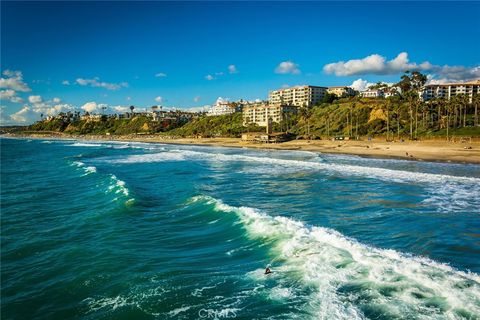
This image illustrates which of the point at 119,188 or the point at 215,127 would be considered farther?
the point at 215,127

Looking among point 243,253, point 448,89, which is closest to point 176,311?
point 243,253

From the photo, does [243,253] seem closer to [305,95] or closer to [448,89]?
[448,89]

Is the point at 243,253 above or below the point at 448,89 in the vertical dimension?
below

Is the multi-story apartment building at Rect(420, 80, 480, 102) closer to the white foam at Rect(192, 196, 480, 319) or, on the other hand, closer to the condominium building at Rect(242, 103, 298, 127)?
the condominium building at Rect(242, 103, 298, 127)

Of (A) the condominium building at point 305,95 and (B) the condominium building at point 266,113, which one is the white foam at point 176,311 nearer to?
(B) the condominium building at point 266,113

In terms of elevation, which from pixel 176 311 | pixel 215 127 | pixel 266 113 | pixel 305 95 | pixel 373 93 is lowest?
pixel 176 311

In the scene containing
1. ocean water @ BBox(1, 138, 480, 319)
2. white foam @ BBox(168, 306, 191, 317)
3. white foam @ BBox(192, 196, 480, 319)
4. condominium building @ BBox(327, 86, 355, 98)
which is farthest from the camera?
condominium building @ BBox(327, 86, 355, 98)

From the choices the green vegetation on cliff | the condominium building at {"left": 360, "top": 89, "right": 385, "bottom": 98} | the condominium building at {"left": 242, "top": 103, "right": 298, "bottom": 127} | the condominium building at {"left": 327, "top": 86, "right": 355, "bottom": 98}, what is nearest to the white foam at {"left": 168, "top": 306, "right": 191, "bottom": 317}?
the condominium building at {"left": 242, "top": 103, "right": 298, "bottom": 127}
